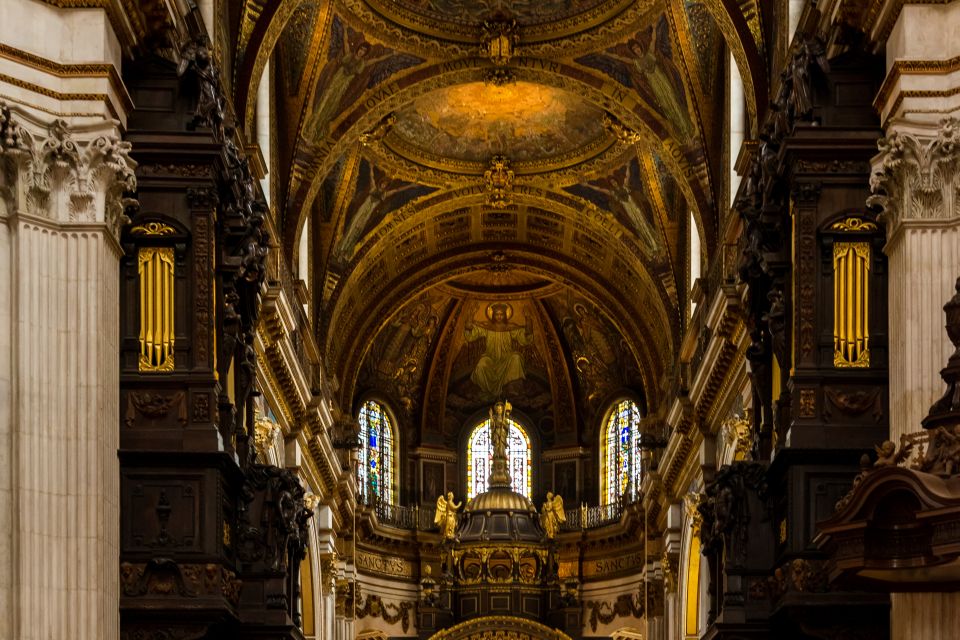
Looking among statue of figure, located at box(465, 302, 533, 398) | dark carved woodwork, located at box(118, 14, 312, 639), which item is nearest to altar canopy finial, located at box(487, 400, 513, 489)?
statue of figure, located at box(465, 302, 533, 398)

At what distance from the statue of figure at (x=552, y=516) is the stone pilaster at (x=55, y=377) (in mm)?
30095

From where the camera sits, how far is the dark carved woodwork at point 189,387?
19875mm

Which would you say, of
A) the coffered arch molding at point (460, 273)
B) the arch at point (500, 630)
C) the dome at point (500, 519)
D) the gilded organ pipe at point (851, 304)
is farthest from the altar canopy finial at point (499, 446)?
the gilded organ pipe at point (851, 304)

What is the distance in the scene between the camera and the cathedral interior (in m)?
17.5

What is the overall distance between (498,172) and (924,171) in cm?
2325

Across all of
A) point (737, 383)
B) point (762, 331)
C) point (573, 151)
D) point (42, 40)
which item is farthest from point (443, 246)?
point (42, 40)

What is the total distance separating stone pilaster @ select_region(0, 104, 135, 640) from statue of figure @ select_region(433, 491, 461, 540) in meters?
29.6

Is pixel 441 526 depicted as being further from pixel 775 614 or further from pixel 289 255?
pixel 775 614

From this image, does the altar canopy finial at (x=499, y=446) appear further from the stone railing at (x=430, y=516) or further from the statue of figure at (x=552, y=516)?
the stone railing at (x=430, y=516)

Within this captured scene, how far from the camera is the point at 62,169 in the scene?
17984mm

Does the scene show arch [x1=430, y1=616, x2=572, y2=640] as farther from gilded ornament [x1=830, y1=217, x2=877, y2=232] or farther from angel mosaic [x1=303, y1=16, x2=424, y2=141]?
gilded ornament [x1=830, y1=217, x2=877, y2=232]

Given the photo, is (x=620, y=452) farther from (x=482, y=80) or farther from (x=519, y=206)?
(x=482, y=80)

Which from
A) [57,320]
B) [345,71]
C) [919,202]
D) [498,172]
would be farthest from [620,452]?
[57,320]

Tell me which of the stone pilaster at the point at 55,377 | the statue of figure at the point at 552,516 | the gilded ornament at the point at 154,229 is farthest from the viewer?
the statue of figure at the point at 552,516
